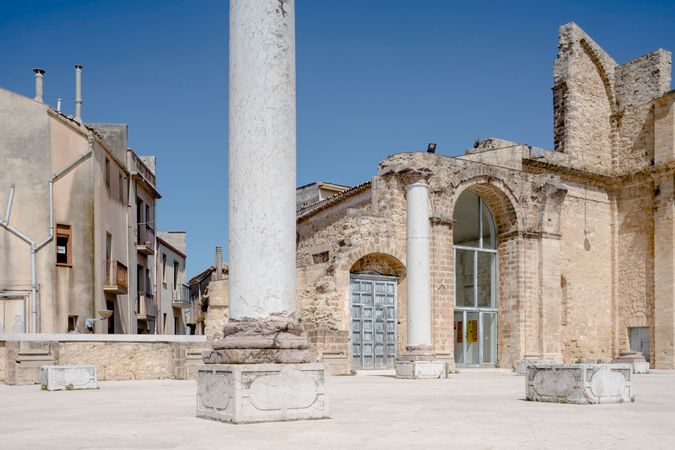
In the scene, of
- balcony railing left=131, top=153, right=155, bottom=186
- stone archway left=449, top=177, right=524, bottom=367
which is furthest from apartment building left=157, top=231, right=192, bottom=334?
stone archway left=449, top=177, right=524, bottom=367

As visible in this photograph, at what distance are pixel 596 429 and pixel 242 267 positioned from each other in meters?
3.44

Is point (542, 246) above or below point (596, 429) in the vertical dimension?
above

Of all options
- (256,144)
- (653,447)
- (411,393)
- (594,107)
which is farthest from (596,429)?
(594,107)

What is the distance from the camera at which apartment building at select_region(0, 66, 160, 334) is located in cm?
2148

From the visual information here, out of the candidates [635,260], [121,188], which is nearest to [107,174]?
[121,188]

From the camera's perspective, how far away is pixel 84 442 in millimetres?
5820

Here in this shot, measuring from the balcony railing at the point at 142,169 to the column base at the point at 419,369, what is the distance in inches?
626

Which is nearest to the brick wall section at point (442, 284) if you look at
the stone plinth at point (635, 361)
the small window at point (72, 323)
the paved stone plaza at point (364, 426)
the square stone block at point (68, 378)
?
the stone plinth at point (635, 361)

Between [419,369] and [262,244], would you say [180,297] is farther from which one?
[262,244]

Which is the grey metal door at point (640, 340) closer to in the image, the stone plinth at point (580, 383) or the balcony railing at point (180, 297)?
the stone plinth at point (580, 383)

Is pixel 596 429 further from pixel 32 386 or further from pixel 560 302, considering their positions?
pixel 560 302

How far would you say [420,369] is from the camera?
16.6 metres

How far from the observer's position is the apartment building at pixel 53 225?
21.5 m

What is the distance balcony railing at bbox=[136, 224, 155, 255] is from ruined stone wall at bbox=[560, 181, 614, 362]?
1519cm
